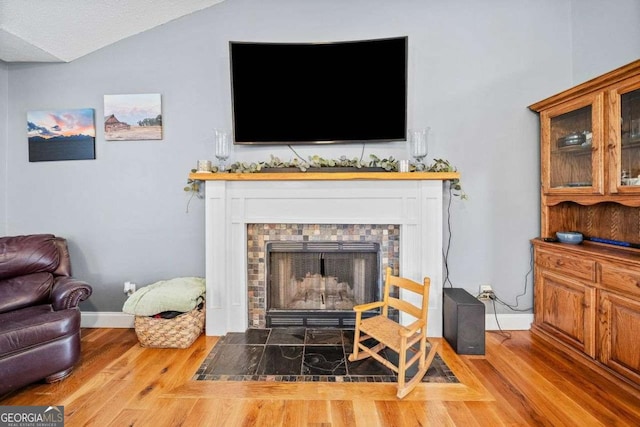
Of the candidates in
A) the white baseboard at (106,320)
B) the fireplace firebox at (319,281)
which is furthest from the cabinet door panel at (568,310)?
the white baseboard at (106,320)

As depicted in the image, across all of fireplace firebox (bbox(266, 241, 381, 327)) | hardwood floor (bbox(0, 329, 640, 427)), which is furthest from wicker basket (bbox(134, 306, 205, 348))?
fireplace firebox (bbox(266, 241, 381, 327))

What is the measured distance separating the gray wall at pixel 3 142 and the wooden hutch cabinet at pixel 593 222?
4905 millimetres

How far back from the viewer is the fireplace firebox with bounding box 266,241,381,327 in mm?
2646

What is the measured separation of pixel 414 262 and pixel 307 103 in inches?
66.2

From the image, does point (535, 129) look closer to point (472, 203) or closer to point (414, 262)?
A: point (472, 203)

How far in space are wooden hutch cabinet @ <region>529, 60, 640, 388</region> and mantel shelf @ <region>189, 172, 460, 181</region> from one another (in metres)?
0.90

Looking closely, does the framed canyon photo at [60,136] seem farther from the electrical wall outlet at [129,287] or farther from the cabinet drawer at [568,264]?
the cabinet drawer at [568,264]

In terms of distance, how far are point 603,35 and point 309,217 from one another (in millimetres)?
2864

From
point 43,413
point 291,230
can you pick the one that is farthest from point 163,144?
point 43,413

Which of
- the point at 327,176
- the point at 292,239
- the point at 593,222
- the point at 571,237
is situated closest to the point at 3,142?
the point at 292,239

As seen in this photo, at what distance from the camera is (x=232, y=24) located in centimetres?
268

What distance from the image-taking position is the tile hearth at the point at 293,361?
195 centimetres

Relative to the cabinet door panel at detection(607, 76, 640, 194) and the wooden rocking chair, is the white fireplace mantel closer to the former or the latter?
the wooden rocking chair

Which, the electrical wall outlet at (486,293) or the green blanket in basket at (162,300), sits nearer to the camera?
the green blanket in basket at (162,300)
